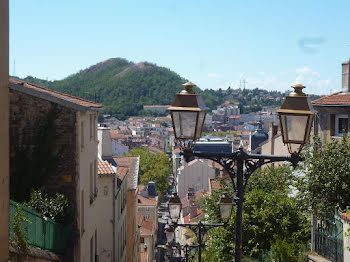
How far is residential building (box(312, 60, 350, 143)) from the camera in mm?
18125

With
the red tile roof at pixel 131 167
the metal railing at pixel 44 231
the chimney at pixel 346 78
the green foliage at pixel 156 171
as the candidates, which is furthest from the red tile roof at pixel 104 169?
the green foliage at pixel 156 171

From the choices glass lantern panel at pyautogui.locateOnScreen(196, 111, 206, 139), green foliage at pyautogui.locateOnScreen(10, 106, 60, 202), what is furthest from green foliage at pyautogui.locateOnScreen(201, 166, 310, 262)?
glass lantern panel at pyautogui.locateOnScreen(196, 111, 206, 139)

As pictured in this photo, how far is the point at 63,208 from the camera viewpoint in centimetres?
1405

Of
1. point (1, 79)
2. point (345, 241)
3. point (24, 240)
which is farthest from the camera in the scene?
point (345, 241)

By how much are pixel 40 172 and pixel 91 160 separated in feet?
11.0

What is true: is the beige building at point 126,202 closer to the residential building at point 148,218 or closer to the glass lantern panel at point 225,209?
the residential building at point 148,218

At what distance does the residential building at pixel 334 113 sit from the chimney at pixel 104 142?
9968 millimetres

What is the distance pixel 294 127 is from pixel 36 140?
9.61 metres

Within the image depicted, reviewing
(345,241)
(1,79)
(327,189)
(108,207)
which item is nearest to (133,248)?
(108,207)

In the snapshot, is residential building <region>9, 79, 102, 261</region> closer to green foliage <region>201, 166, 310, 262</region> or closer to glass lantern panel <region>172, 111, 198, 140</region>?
green foliage <region>201, 166, 310, 262</region>

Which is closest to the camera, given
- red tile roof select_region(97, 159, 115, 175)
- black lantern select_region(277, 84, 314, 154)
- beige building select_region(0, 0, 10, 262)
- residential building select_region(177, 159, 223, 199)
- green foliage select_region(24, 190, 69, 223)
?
beige building select_region(0, 0, 10, 262)

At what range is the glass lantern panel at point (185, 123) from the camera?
586 cm

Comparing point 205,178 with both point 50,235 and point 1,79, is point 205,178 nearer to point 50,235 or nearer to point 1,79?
point 50,235

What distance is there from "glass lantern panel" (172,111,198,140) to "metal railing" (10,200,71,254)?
5903 millimetres
